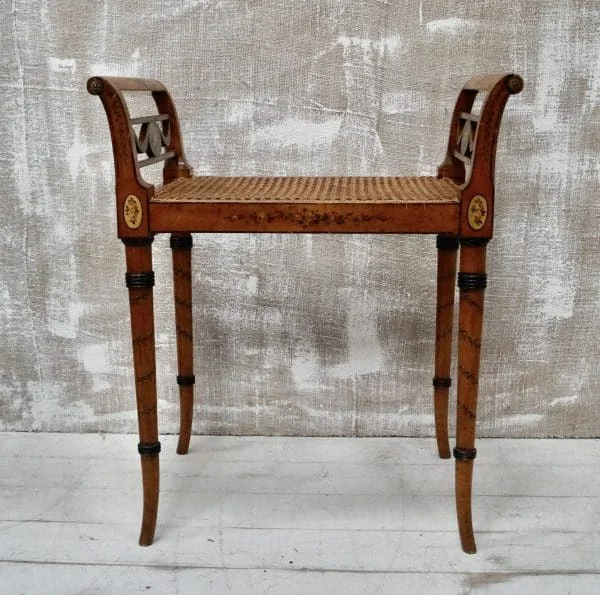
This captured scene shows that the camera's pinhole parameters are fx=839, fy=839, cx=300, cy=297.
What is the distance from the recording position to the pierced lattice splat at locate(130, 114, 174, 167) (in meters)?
1.43

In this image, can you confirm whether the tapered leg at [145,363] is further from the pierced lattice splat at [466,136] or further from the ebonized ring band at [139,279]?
the pierced lattice splat at [466,136]

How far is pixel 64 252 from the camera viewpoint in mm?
1835

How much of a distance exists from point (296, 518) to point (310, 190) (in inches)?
22.8

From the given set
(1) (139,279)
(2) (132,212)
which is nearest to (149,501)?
(1) (139,279)

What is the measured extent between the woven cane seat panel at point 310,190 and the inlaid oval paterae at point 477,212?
1.1 inches

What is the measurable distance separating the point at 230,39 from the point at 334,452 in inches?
35.1

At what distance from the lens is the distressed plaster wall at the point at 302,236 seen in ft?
5.65

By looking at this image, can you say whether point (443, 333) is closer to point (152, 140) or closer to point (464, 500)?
point (464, 500)

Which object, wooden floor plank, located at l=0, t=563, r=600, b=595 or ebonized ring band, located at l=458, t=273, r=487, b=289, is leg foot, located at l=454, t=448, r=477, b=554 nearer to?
wooden floor plank, located at l=0, t=563, r=600, b=595

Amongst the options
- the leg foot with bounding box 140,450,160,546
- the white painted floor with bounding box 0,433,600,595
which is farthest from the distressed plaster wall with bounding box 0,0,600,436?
the leg foot with bounding box 140,450,160,546

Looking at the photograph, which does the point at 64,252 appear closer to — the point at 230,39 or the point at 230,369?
the point at 230,369

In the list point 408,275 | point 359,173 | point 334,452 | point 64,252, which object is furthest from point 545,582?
point 64,252

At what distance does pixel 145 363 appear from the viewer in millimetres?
1357

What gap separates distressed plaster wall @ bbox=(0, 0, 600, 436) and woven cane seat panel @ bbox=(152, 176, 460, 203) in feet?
0.68
